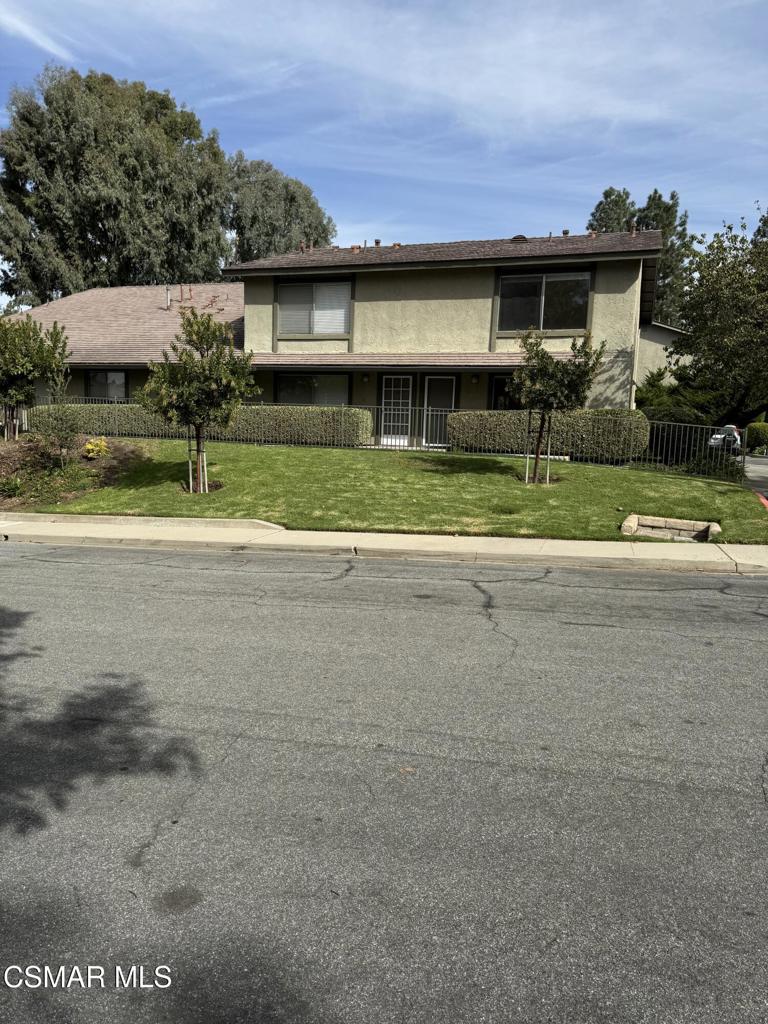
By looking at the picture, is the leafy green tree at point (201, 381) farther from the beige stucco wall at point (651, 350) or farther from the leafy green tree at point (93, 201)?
the leafy green tree at point (93, 201)

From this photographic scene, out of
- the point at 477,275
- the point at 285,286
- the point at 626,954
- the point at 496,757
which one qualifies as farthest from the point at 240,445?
the point at 626,954

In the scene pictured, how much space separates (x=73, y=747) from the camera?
4156mm

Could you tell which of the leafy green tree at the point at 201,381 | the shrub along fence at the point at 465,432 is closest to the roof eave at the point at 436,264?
the shrub along fence at the point at 465,432

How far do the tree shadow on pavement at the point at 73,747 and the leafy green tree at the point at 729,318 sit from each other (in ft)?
66.7

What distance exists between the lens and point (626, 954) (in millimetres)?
2574

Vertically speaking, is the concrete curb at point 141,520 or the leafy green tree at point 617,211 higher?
the leafy green tree at point 617,211

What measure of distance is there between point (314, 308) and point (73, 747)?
71.8 ft

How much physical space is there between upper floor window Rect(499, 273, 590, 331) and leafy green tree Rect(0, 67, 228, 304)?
24.4m

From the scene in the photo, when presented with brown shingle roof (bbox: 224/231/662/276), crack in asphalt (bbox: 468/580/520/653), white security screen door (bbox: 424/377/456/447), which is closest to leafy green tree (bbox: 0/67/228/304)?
brown shingle roof (bbox: 224/231/662/276)

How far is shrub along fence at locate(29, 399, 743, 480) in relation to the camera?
18.6 metres

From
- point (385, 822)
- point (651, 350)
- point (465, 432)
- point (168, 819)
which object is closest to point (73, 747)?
point (168, 819)

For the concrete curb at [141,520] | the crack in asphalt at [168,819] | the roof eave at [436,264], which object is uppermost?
the roof eave at [436,264]

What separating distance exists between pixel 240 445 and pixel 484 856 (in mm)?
18504

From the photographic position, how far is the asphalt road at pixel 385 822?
244 cm
